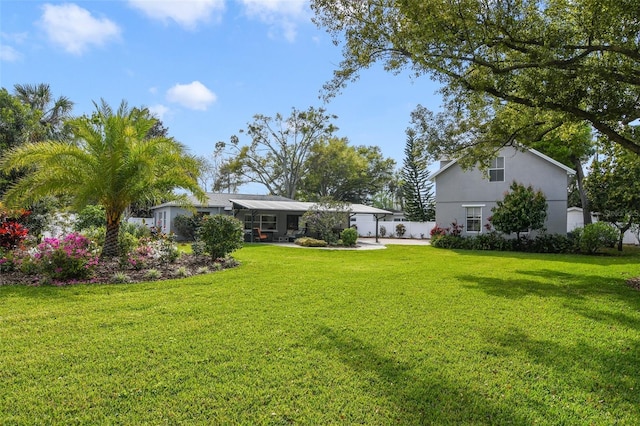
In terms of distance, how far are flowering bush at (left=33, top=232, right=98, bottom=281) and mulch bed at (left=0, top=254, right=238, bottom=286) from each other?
0.22 meters

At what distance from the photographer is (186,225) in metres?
23.7

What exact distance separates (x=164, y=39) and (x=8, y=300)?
25.6ft

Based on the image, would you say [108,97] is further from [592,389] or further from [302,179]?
[302,179]

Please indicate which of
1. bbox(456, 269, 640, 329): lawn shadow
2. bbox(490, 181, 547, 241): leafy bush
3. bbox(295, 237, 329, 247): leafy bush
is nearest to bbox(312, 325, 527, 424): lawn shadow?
bbox(456, 269, 640, 329): lawn shadow

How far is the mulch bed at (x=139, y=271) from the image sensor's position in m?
8.65

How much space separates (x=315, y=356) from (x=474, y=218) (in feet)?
67.1

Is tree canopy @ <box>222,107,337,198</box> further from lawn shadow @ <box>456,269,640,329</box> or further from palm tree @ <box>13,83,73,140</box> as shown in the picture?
lawn shadow @ <box>456,269,640,329</box>

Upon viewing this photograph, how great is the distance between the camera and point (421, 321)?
19.0 ft

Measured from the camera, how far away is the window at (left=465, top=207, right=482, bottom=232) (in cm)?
2231

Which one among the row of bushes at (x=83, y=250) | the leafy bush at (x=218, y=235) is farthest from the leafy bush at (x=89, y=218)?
the leafy bush at (x=218, y=235)

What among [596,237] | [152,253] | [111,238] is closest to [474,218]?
[596,237]

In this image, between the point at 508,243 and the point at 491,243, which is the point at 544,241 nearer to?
the point at 508,243

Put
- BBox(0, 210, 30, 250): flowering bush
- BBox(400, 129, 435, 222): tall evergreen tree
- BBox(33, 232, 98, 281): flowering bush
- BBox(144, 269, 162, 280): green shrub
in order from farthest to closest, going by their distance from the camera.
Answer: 1. BBox(400, 129, 435, 222): tall evergreen tree
2. BBox(0, 210, 30, 250): flowering bush
3. BBox(144, 269, 162, 280): green shrub
4. BBox(33, 232, 98, 281): flowering bush

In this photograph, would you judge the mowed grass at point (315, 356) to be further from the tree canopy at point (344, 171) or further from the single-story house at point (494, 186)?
the tree canopy at point (344, 171)
